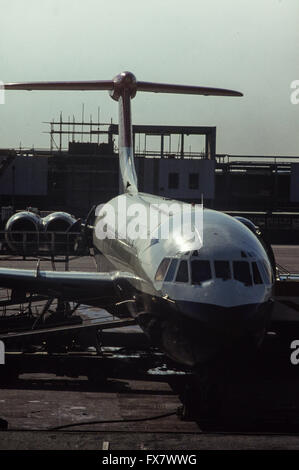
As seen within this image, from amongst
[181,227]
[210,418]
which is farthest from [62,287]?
[210,418]

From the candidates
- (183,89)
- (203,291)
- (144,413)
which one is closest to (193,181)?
(183,89)

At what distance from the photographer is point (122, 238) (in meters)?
20.2

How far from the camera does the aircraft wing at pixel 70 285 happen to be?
764 inches

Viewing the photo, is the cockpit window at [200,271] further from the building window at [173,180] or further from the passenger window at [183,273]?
the building window at [173,180]

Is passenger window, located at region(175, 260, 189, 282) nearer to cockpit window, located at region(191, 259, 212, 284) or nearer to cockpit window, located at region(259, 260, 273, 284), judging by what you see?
cockpit window, located at region(191, 259, 212, 284)

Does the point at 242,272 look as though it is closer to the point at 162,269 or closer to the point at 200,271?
the point at 200,271

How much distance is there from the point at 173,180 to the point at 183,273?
65664 mm

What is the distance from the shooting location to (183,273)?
1395 cm

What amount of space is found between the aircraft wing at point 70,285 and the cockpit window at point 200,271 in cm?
550

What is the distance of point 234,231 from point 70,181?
64.8 m

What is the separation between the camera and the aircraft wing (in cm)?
1941

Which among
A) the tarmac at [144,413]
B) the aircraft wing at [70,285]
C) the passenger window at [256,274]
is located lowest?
the tarmac at [144,413]

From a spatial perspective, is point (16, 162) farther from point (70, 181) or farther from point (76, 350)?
point (76, 350)

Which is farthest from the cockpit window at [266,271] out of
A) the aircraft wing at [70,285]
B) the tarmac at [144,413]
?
the aircraft wing at [70,285]
